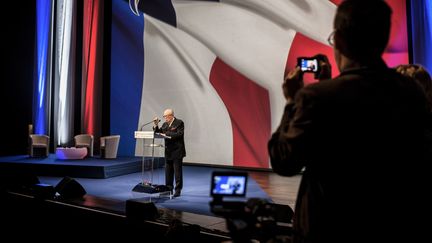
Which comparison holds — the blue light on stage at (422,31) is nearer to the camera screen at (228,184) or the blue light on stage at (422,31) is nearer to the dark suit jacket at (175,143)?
the dark suit jacket at (175,143)

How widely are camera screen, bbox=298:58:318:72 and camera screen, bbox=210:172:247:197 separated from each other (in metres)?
0.36

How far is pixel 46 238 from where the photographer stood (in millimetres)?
3031

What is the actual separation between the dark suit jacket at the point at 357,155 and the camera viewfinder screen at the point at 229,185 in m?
0.21

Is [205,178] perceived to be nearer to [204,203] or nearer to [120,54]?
[204,203]

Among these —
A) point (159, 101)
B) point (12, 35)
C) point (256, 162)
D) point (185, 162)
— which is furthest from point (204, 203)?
point (12, 35)

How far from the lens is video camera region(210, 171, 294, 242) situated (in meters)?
0.93

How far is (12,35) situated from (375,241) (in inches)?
390

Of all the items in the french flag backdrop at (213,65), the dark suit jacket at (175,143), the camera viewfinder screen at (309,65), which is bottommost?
the dark suit jacket at (175,143)

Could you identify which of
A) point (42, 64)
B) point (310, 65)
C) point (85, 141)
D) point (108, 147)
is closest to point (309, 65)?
point (310, 65)

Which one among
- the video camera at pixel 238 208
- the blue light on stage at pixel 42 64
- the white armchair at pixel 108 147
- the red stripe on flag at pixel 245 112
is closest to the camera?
the video camera at pixel 238 208

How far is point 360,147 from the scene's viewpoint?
0.81 m

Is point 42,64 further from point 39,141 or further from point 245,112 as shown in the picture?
point 245,112

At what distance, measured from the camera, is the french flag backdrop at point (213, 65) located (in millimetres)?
7062

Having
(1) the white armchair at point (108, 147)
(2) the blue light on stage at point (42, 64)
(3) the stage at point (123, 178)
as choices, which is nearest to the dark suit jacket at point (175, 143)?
(3) the stage at point (123, 178)
